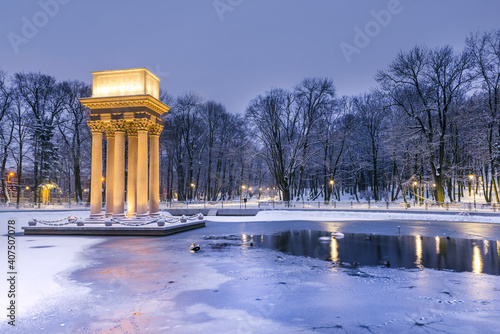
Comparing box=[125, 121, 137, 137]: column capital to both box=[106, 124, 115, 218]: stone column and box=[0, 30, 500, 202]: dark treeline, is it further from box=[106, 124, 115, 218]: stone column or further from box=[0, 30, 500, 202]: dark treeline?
box=[0, 30, 500, 202]: dark treeline

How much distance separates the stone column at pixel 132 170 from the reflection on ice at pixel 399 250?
9859 millimetres

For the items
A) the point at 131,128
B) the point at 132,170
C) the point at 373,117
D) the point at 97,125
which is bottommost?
the point at 132,170

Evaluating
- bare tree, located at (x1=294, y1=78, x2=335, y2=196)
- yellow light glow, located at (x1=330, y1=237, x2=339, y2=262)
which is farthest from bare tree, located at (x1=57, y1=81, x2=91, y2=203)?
yellow light glow, located at (x1=330, y1=237, x2=339, y2=262)

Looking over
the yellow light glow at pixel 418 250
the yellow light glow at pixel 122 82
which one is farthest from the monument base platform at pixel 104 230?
the yellow light glow at pixel 418 250

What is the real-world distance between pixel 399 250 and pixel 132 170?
1878 centimetres

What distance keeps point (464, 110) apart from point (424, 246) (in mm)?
28396

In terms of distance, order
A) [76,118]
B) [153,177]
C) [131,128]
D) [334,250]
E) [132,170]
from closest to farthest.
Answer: [334,250] < [131,128] < [132,170] < [153,177] < [76,118]

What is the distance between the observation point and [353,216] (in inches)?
1312

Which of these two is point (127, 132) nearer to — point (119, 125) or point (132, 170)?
point (119, 125)

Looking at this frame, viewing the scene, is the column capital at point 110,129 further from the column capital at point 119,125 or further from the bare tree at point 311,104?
the bare tree at point 311,104

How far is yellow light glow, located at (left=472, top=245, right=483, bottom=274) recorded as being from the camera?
36.0 ft

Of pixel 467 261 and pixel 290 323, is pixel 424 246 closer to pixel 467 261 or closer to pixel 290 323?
pixel 467 261

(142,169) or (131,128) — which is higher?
(131,128)

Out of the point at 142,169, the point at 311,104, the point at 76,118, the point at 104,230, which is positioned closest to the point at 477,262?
the point at 142,169
